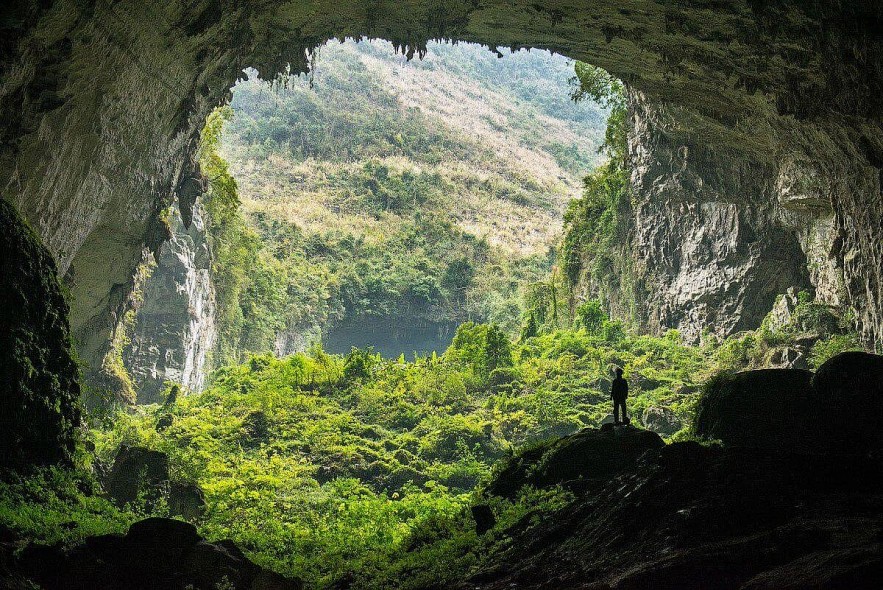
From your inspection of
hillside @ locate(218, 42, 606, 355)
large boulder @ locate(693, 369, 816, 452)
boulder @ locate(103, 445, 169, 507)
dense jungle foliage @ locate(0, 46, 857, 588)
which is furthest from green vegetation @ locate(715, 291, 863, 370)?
hillside @ locate(218, 42, 606, 355)

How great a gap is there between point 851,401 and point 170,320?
72.5 ft

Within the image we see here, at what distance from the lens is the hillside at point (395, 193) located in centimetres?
4072

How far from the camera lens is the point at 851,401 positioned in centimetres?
826

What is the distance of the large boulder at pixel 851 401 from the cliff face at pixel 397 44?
14.0 ft

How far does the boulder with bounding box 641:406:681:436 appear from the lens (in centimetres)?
1784

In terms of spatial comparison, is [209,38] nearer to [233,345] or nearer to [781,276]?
[781,276]

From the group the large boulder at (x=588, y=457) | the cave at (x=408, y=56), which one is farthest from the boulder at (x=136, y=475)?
the large boulder at (x=588, y=457)

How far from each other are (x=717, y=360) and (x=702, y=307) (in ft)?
8.26

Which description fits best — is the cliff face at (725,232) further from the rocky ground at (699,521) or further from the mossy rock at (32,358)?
the mossy rock at (32,358)

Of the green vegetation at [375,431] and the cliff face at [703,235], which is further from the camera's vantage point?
the cliff face at [703,235]

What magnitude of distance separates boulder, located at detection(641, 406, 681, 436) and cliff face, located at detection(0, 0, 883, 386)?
4.82 metres

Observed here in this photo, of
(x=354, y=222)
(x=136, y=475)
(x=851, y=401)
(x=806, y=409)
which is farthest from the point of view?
(x=354, y=222)

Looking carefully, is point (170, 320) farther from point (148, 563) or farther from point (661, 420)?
point (148, 563)

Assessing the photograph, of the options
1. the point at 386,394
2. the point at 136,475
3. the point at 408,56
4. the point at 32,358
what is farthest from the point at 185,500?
the point at 386,394
